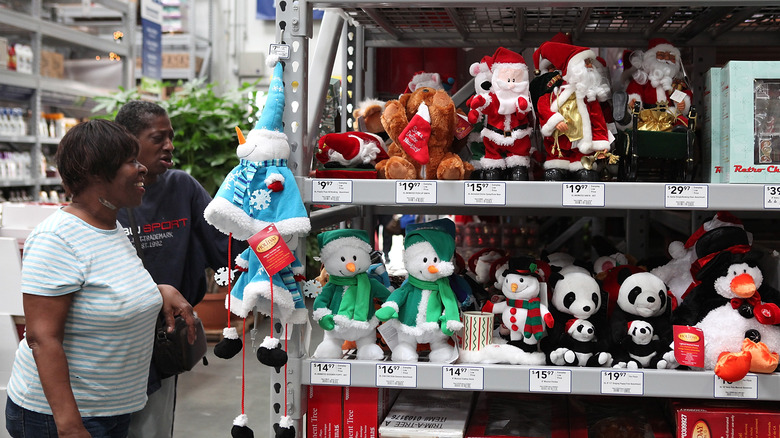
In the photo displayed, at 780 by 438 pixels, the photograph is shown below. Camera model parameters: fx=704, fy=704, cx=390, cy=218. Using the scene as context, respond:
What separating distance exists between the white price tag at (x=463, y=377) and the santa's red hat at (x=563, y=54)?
0.73 meters

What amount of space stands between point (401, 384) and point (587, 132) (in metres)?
0.72

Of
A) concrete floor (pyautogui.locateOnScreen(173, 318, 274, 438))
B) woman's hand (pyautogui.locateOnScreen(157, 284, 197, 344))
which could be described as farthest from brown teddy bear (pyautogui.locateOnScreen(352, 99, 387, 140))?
concrete floor (pyautogui.locateOnScreen(173, 318, 274, 438))

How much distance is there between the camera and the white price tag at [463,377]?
156 cm

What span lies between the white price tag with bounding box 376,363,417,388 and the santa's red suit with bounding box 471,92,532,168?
1.73 ft

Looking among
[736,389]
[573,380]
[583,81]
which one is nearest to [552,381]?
[573,380]

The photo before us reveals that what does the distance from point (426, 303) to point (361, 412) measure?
0.97ft

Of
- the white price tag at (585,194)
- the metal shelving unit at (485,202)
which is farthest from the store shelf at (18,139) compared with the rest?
the white price tag at (585,194)

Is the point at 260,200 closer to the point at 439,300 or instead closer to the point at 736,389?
the point at 439,300

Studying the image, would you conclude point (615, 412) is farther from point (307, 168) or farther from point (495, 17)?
point (495, 17)

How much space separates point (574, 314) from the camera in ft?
5.50

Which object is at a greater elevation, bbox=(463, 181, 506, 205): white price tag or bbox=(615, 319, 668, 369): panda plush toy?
bbox=(463, 181, 506, 205): white price tag

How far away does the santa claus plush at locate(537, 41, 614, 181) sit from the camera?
1.64 meters

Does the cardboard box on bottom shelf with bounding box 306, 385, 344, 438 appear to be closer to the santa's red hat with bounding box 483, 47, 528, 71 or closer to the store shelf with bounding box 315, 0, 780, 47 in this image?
the santa's red hat with bounding box 483, 47, 528, 71

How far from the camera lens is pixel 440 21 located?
2.23 metres
